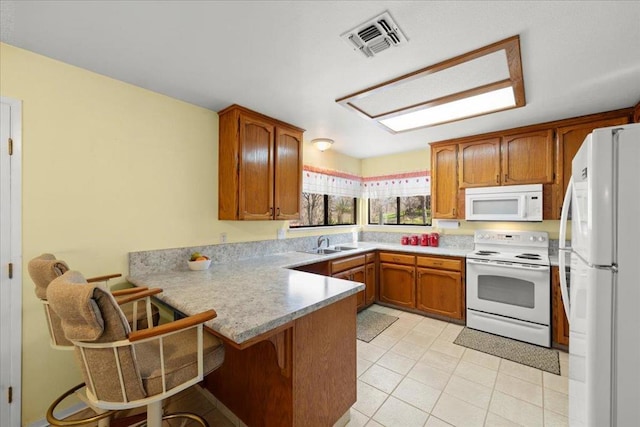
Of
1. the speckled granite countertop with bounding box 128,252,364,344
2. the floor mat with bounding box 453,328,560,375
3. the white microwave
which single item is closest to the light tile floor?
the floor mat with bounding box 453,328,560,375

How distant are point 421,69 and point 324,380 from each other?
210 cm

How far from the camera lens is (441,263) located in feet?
10.6

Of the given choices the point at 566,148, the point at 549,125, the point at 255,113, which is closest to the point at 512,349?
the point at 566,148

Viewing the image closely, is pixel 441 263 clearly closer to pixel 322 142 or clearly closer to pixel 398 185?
pixel 398 185

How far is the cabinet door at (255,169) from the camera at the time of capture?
8.09ft

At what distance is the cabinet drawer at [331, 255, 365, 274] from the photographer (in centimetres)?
306

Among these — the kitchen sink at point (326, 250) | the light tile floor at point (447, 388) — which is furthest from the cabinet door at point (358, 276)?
the light tile floor at point (447, 388)

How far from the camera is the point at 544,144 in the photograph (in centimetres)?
284

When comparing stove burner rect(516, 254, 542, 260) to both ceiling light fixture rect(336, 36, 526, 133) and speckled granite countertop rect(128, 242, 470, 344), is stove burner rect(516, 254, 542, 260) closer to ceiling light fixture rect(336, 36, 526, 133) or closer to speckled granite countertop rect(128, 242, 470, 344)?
ceiling light fixture rect(336, 36, 526, 133)

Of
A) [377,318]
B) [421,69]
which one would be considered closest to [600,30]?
[421,69]

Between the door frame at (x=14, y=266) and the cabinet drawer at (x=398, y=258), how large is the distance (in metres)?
3.47

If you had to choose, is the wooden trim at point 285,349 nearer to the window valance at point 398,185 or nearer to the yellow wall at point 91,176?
the yellow wall at point 91,176

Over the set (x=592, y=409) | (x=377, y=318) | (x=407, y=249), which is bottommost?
(x=377, y=318)

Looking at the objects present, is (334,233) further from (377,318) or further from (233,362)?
(233,362)
